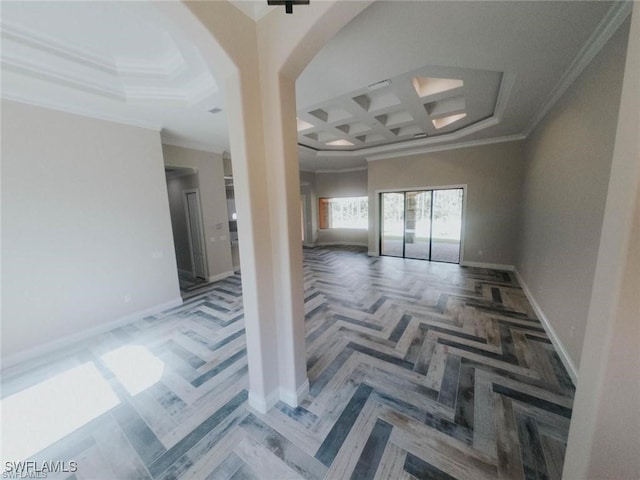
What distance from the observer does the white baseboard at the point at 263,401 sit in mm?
1888

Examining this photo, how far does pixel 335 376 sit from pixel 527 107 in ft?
15.7

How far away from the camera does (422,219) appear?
6.75 m

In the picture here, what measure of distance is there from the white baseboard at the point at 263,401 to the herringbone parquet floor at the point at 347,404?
0.05m

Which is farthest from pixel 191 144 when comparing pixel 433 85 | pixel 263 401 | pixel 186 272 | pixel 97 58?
pixel 263 401

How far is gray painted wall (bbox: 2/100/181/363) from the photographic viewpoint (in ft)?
8.59

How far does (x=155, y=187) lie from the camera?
3.72 metres

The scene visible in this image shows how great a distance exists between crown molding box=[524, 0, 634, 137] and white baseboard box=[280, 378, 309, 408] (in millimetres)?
3889

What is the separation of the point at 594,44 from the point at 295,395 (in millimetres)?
4147

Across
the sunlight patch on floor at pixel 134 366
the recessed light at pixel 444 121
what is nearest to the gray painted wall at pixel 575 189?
the recessed light at pixel 444 121

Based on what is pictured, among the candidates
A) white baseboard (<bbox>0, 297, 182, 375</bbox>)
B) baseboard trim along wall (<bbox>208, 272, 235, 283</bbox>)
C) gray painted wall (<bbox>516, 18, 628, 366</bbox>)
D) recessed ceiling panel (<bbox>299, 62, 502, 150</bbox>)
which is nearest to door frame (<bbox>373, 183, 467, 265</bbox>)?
recessed ceiling panel (<bbox>299, 62, 502, 150</bbox>)

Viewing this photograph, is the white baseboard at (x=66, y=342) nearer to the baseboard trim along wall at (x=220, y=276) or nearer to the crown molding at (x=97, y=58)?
the baseboard trim along wall at (x=220, y=276)

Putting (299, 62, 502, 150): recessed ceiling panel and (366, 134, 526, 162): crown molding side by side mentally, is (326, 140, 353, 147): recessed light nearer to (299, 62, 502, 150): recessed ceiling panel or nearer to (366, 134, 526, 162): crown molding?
(299, 62, 502, 150): recessed ceiling panel

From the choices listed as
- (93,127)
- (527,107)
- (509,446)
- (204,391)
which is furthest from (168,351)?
(527,107)

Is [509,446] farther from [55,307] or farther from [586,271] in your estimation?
[55,307]
